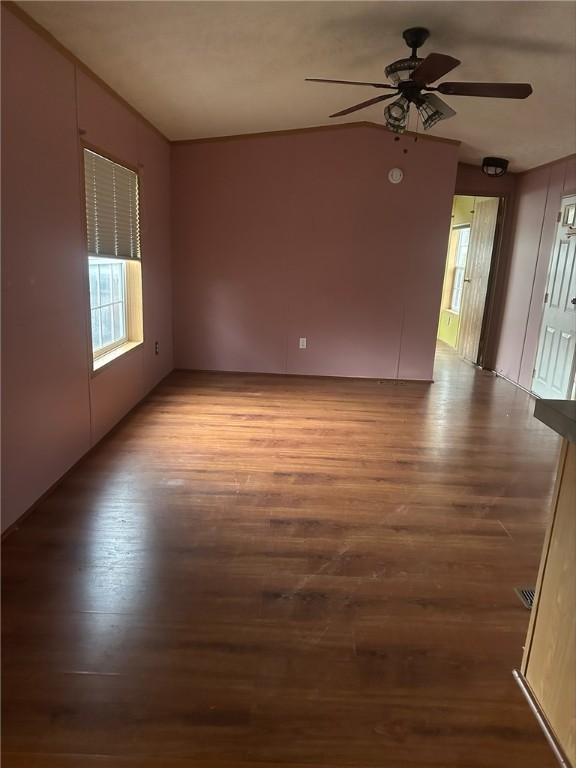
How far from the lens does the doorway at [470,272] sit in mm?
6480

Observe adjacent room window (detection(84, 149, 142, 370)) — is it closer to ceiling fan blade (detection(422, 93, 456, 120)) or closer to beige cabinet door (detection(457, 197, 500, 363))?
ceiling fan blade (detection(422, 93, 456, 120))

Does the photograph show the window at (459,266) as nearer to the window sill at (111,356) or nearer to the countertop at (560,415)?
the window sill at (111,356)

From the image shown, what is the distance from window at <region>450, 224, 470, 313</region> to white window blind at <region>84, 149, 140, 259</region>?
5365mm

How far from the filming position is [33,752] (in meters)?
1.43

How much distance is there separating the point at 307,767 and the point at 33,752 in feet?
2.53

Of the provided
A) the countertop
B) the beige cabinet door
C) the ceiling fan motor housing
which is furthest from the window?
the countertop

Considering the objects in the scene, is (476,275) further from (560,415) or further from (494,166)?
(560,415)

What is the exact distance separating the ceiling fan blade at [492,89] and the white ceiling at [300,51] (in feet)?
1.02

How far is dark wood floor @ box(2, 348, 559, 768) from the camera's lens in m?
1.51

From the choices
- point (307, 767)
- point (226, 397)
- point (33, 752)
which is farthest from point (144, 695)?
point (226, 397)

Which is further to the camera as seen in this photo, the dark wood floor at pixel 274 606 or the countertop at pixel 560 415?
the dark wood floor at pixel 274 606

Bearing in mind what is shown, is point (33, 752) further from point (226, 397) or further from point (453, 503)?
point (226, 397)

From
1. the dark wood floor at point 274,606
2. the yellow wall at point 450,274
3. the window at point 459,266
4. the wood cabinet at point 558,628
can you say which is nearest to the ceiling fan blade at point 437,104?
the dark wood floor at point 274,606

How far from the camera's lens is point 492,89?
2695 mm
